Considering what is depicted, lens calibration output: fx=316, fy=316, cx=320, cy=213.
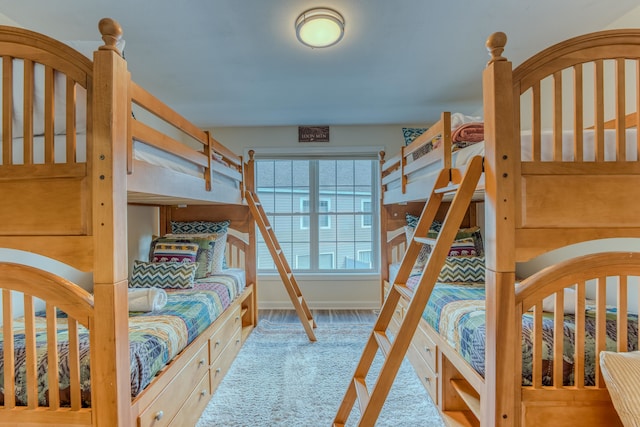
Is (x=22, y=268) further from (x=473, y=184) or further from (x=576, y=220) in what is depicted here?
(x=576, y=220)

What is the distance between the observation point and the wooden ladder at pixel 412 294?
53.3 inches

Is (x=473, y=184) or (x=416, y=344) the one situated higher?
(x=473, y=184)

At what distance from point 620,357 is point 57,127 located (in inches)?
87.3

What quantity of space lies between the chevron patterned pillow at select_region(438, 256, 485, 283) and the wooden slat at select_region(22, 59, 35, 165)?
2.61 meters

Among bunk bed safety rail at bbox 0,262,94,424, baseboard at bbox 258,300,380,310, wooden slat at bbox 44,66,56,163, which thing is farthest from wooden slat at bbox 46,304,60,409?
baseboard at bbox 258,300,380,310

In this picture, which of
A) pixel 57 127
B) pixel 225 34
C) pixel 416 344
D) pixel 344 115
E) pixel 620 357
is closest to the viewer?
pixel 620 357

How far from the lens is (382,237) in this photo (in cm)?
368

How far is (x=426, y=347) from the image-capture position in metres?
2.14

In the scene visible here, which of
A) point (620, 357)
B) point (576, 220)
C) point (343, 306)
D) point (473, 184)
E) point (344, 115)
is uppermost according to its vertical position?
point (344, 115)

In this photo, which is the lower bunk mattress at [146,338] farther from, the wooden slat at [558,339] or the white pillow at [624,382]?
the white pillow at [624,382]

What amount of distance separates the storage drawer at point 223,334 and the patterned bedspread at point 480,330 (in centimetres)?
148

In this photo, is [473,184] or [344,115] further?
[344,115]

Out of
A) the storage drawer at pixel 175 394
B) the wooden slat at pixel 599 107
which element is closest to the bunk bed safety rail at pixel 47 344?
the storage drawer at pixel 175 394

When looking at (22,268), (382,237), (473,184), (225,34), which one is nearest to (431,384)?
(473,184)
